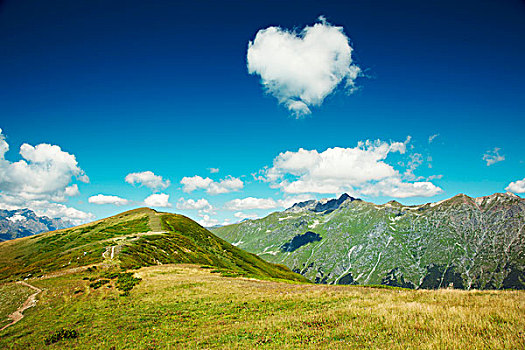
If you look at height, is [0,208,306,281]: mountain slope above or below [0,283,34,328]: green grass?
above

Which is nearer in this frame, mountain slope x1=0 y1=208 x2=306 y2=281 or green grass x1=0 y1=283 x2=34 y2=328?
green grass x1=0 y1=283 x2=34 y2=328

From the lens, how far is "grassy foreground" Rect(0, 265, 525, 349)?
1257 centimetres

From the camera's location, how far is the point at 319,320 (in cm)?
1752

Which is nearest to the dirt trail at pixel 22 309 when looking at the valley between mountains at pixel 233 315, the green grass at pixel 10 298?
the valley between mountains at pixel 233 315

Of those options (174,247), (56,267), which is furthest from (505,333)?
(174,247)

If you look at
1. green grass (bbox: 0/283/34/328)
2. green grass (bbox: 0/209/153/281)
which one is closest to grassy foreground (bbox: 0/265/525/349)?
green grass (bbox: 0/283/34/328)

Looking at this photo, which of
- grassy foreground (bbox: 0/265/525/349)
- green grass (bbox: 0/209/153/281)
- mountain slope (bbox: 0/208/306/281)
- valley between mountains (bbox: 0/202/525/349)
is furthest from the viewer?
green grass (bbox: 0/209/153/281)

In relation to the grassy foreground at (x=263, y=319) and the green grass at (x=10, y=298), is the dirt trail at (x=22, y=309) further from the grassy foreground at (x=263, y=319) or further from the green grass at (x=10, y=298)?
the grassy foreground at (x=263, y=319)

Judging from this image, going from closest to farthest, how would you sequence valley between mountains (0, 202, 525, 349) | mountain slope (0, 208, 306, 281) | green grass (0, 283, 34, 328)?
valley between mountains (0, 202, 525, 349) → green grass (0, 283, 34, 328) → mountain slope (0, 208, 306, 281)

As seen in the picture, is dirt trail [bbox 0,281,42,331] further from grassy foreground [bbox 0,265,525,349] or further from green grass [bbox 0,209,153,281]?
green grass [bbox 0,209,153,281]

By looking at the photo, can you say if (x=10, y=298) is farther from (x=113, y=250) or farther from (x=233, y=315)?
(x=233, y=315)

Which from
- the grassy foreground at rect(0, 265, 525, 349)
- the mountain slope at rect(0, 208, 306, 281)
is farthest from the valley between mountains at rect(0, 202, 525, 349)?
the mountain slope at rect(0, 208, 306, 281)

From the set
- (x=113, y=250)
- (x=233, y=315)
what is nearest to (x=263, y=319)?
(x=233, y=315)

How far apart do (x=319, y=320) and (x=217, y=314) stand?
1106cm
